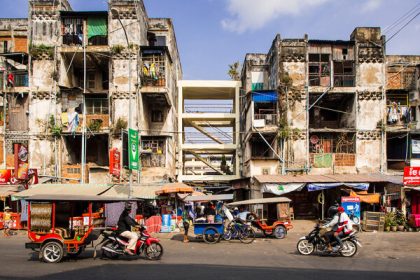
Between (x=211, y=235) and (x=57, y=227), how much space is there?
6.88 m

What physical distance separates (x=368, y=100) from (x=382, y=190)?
24.1ft

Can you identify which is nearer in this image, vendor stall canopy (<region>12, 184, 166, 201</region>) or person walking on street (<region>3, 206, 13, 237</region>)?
person walking on street (<region>3, 206, 13, 237</region>)

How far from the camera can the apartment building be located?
96.2 feet

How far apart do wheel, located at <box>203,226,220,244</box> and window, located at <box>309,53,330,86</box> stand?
1824 cm

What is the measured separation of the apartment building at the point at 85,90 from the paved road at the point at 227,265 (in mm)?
14071

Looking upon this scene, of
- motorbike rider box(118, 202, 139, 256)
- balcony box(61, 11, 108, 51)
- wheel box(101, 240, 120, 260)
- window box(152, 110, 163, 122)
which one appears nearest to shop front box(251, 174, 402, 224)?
window box(152, 110, 163, 122)

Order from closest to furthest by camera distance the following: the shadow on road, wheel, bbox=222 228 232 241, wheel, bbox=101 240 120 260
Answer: the shadow on road < wheel, bbox=101 240 120 260 < wheel, bbox=222 228 232 241

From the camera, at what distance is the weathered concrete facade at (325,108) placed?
30375 mm

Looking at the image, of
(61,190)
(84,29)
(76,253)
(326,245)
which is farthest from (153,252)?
(84,29)

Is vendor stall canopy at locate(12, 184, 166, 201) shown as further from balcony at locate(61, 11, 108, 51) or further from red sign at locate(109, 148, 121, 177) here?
balcony at locate(61, 11, 108, 51)

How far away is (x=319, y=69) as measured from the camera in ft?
104

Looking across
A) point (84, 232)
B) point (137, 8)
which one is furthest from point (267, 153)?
point (84, 232)

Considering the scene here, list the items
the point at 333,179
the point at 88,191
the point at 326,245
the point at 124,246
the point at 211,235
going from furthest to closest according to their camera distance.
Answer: the point at 333,179
the point at 88,191
the point at 211,235
the point at 326,245
the point at 124,246

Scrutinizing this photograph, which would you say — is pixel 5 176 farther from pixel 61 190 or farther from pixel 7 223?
pixel 61 190
